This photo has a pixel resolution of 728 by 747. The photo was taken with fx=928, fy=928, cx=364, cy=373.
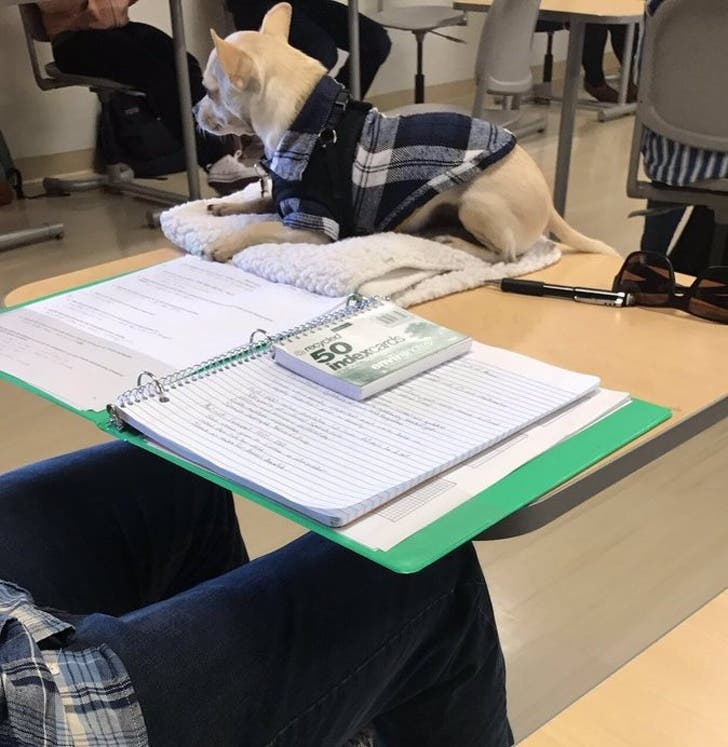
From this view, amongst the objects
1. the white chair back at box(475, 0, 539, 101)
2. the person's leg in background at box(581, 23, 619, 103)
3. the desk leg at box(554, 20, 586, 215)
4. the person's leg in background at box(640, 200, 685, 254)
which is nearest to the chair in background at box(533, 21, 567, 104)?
the person's leg in background at box(581, 23, 619, 103)

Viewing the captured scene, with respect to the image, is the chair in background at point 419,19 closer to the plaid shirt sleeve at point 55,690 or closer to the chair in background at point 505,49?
the chair in background at point 505,49

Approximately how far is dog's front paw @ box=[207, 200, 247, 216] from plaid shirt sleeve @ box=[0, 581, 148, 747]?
0.72 m

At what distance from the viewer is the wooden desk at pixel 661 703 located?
0.51m

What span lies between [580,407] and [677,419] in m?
0.07

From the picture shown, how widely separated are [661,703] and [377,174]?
2.46ft

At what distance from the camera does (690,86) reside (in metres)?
2.07

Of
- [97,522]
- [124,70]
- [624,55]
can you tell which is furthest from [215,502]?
[624,55]

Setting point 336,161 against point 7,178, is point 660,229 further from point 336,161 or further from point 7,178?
point 7,178

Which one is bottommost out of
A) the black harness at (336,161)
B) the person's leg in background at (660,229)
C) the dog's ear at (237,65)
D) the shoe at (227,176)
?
the shoe at (227,176)

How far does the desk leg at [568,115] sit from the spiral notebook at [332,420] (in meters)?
2.40

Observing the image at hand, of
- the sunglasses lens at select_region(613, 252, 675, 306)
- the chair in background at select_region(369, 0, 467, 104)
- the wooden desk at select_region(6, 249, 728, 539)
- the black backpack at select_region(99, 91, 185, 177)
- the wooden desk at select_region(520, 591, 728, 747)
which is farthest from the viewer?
the chair in background at select_region(369, 0, 467, 104)

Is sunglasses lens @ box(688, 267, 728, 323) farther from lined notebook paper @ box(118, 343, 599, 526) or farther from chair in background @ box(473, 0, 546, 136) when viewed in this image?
chair in background @ box(473, 0, 546, 136)

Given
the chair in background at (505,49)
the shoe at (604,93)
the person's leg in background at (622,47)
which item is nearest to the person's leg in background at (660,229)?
the chair in background at (505,49)

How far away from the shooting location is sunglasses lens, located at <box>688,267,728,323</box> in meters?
0.90
